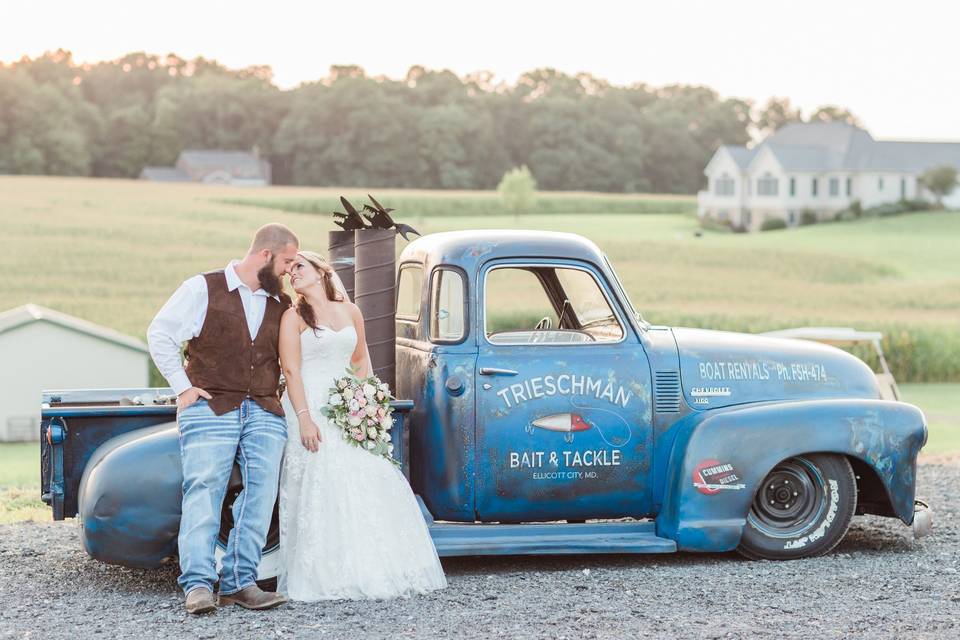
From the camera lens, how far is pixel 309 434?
705 centimetres

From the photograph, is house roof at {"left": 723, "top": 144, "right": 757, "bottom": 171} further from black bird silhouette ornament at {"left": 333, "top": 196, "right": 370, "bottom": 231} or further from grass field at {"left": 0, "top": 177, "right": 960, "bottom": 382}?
black bird silhouette ornament at {"left": 333, "top": 196, "right": 370, "bottom": 231}

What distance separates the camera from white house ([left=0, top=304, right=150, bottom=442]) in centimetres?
1747

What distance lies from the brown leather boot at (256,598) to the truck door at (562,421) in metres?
1.41

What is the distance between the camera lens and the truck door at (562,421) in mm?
7586

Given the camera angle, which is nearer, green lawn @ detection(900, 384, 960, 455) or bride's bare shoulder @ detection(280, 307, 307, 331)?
bride's bare shoulder @ detection(280, 307, 307, 331)

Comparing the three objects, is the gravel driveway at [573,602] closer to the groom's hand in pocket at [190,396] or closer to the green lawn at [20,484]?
the groom's hand in pocket at [190,396]

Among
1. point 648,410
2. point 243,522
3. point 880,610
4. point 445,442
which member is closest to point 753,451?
point 648,410

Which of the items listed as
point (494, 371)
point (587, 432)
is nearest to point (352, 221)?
point (494, 371)

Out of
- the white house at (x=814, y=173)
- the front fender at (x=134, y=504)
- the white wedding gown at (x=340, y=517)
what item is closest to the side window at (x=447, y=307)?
the white wedding gown at (x=340, y=517)

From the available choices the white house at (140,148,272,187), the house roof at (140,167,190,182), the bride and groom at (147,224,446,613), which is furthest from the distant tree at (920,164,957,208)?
the bride and groom at (147,224,446,613)

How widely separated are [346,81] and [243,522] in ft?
194

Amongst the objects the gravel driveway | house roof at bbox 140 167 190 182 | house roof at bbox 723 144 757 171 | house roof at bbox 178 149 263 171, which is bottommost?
the gravel driveway

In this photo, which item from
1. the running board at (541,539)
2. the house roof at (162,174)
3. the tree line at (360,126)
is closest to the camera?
the running board at (541,539)

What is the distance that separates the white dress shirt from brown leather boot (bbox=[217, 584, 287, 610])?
1.10 meters
